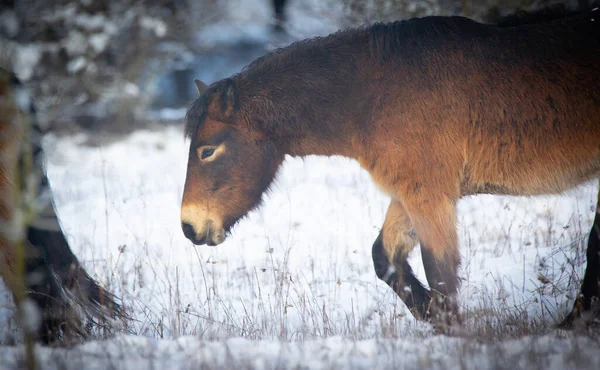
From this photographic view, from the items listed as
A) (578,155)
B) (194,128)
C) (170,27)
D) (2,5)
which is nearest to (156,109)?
(170,27)

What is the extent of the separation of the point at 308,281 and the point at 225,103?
6.40 ft

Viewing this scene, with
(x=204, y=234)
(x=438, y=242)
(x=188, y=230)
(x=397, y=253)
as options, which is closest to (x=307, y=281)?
(x=397, y=253)

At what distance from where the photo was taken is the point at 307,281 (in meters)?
4.72

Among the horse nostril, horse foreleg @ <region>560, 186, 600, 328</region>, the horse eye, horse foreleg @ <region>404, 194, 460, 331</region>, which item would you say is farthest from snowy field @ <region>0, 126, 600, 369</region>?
the horse eye

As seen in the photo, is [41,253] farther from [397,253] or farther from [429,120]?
[429,120]

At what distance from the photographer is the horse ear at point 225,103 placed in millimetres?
3875

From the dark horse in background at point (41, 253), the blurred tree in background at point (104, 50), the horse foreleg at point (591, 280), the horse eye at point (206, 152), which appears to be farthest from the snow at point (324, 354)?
the blurred tree in background at point (104, 50)

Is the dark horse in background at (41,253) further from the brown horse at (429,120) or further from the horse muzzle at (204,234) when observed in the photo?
the brown horse at (429,120)

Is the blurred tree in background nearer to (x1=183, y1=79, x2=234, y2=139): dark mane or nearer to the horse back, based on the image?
(x1=183, y1=79, x2=234, y2=139): dark mane

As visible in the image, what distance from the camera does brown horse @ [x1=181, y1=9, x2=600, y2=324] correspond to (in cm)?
357

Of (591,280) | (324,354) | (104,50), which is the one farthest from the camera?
(104,50)

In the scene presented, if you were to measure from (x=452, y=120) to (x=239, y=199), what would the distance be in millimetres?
1779

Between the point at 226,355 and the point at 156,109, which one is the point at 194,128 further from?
the point at 156,109

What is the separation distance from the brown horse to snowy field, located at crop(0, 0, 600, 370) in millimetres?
404
